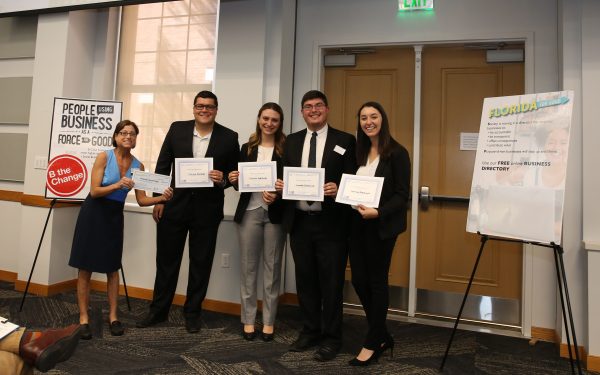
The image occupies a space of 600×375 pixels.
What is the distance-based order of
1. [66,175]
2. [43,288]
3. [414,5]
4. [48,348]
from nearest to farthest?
[48,348], [66,175], [414,5], [43,288]

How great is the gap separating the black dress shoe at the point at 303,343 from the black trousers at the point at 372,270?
372 mm

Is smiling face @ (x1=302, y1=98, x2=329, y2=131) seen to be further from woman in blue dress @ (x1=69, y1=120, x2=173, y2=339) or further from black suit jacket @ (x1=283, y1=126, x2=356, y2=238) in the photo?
woman in blue dress @ (x1=69, y1=120, x2=173, y2=339)

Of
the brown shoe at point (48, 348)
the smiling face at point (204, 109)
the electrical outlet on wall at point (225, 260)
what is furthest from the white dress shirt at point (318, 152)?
the brown shoe at point (48, 348)

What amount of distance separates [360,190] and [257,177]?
2.20 ft

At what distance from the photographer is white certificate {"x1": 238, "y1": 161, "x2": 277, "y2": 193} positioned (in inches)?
92.6

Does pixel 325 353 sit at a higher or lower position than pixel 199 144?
lower

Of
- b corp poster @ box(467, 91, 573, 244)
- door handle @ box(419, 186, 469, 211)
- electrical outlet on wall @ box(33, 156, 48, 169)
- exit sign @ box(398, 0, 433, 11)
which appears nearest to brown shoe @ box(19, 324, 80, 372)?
b corp poster @ box(467, 91, 573, 244)

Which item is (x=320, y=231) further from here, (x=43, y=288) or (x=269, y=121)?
(x=43, y=288)

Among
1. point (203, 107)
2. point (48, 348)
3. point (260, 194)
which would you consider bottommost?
point (48, 348)

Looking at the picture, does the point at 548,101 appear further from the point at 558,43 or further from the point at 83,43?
the point at 83,43

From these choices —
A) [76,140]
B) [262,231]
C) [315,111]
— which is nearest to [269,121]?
[315,111]

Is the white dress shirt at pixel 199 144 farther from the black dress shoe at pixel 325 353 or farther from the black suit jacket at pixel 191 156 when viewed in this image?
the black dress shoe at pixel 325 353

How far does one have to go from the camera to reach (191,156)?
2.63 meters

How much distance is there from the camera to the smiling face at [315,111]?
2320mm
